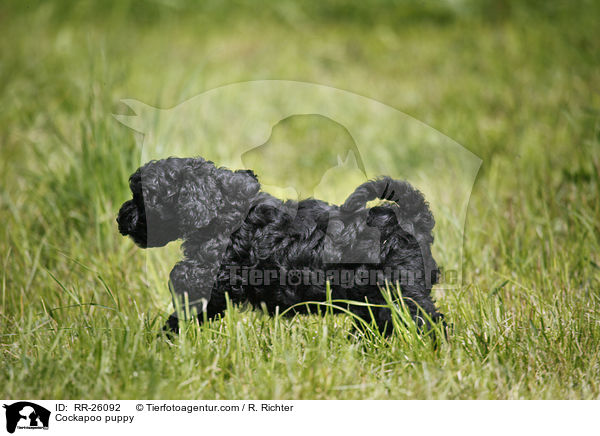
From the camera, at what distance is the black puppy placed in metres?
2.26

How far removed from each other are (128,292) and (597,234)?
9.31 feet

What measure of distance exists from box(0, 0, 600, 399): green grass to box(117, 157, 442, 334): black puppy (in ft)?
0.67

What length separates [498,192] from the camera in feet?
12.9

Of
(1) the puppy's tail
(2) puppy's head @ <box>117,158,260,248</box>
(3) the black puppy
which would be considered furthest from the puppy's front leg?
(1) the puppy's tail

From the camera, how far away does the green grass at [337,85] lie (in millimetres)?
2320

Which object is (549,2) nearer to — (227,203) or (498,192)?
(498,192)

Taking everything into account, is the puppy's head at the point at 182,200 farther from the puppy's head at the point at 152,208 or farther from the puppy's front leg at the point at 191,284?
the puppy's front leg at the point at 191,284
